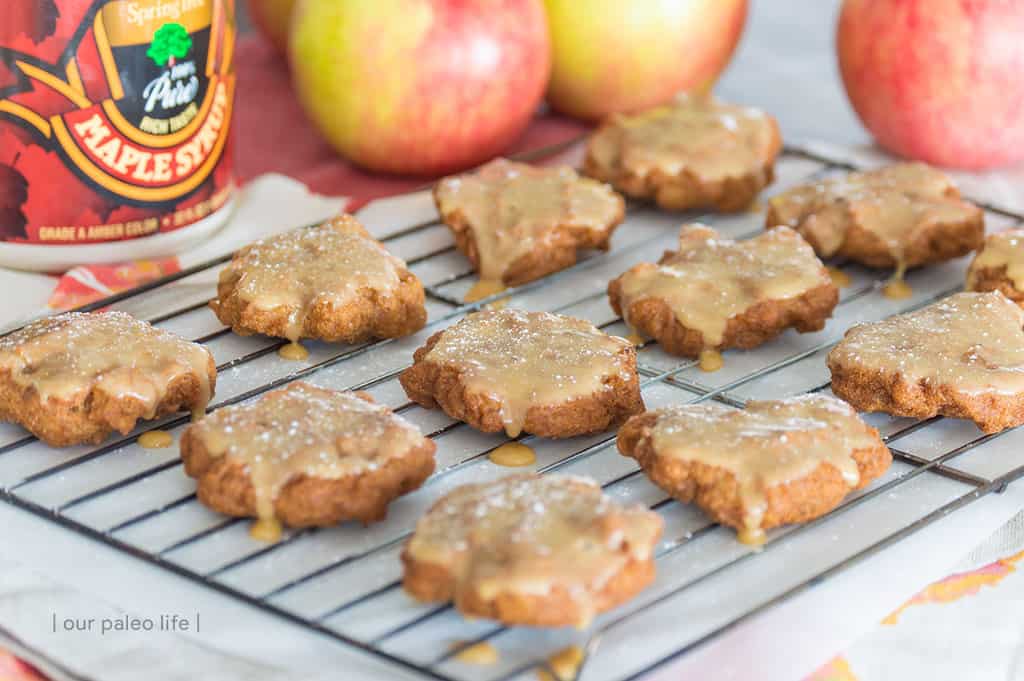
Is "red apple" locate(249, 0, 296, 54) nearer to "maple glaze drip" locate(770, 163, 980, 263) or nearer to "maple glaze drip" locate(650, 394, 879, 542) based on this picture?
"maple glaze drip" locate(770, 163, 980, 263)

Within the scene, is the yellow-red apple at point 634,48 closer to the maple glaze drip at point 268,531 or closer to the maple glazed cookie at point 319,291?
the maple glazed cookie at point 319,291

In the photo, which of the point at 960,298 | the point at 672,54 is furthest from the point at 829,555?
the point at 672,54

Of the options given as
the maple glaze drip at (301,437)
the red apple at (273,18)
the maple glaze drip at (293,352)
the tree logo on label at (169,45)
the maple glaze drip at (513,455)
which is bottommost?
the maple glaze drip at (513,455)

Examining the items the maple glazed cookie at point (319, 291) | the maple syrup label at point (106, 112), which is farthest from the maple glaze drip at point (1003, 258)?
the maple syrup label at point (106, 112)

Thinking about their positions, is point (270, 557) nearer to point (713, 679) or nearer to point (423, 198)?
point (713, 679)

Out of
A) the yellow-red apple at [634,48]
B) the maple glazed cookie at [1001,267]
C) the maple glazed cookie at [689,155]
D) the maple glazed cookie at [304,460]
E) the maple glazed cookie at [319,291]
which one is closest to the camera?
the maple glazed cookie at [304,460]

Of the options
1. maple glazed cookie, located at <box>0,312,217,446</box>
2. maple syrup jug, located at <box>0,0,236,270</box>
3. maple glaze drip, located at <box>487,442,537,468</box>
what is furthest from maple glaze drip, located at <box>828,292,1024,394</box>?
maple syrup jug, located at <box>0,0,236,270</box>
